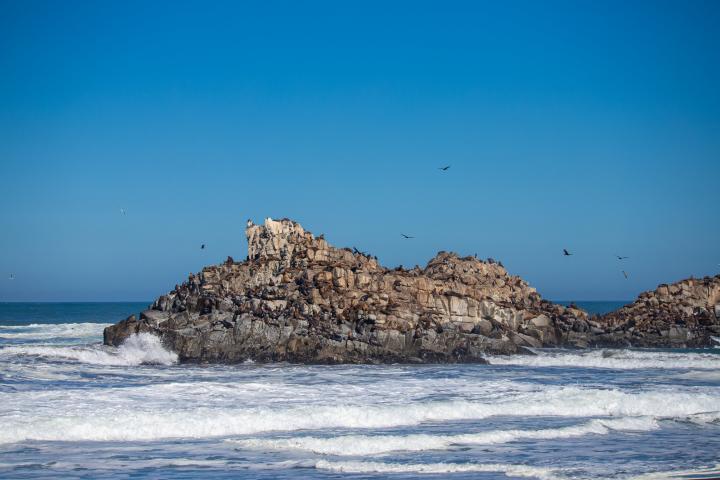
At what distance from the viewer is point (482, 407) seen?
2578 cm

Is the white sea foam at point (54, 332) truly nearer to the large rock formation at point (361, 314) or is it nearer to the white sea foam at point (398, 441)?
the large rock formation at point (361, 314)

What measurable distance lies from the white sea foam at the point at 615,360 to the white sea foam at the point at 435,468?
21227 millimetres

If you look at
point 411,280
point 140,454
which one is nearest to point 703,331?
point 411,280

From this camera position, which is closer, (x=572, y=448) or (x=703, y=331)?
(x=572, y=448)

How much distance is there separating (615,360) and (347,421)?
21.3m

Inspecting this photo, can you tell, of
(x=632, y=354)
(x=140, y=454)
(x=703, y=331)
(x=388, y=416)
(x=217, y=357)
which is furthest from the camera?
(x=703, y=331)

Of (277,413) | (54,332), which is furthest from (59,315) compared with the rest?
(277,413)

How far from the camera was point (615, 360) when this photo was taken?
40.7 m

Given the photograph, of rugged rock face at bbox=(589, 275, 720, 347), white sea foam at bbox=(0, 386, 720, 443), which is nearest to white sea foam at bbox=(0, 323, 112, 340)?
rugged rock face at bbox=(589, 275, 720, 347)

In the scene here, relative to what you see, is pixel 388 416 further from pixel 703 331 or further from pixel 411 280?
pixel 703 331

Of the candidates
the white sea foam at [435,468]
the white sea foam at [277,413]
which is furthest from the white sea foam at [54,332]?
the white sea foam at [435,468]

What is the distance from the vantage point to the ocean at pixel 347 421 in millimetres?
18203

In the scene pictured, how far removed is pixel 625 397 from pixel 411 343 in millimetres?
13608

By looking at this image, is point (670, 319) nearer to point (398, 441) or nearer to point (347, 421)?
point (347, 421)
